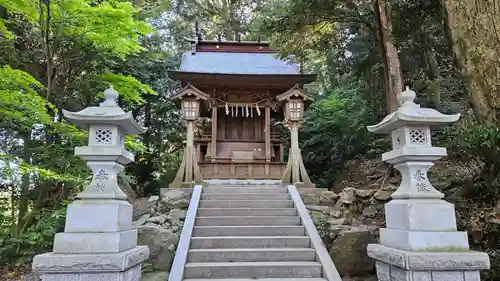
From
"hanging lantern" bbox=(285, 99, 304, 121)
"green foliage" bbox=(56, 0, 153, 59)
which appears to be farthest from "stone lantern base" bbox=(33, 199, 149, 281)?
"hanging lantern" bbox=(285, 99, 304, 121)

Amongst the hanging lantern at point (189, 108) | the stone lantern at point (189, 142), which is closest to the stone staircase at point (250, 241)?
the stone lantern at point (189, 142)

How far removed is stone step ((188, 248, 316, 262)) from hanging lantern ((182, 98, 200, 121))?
4606 mm

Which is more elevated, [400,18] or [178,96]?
[400,18]

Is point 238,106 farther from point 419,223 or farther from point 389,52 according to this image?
point 419,223

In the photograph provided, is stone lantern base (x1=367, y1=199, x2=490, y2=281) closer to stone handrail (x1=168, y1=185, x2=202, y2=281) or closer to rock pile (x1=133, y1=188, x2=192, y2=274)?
stone handrail (x1=168, y1=185, x2=202, y2=281)

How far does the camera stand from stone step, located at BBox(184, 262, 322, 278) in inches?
179

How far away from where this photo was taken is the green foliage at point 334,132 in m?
12.2

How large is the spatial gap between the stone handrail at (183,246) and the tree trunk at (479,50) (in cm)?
494

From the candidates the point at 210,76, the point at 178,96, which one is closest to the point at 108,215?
the point at 178,96

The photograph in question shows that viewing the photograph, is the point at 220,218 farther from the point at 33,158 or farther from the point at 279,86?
the point at 279,86

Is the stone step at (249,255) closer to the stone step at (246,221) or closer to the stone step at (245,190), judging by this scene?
the stone step at (246,221)

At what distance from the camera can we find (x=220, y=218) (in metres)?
6.03

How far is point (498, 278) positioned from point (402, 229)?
6.41 feet

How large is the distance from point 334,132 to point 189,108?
733 cm
